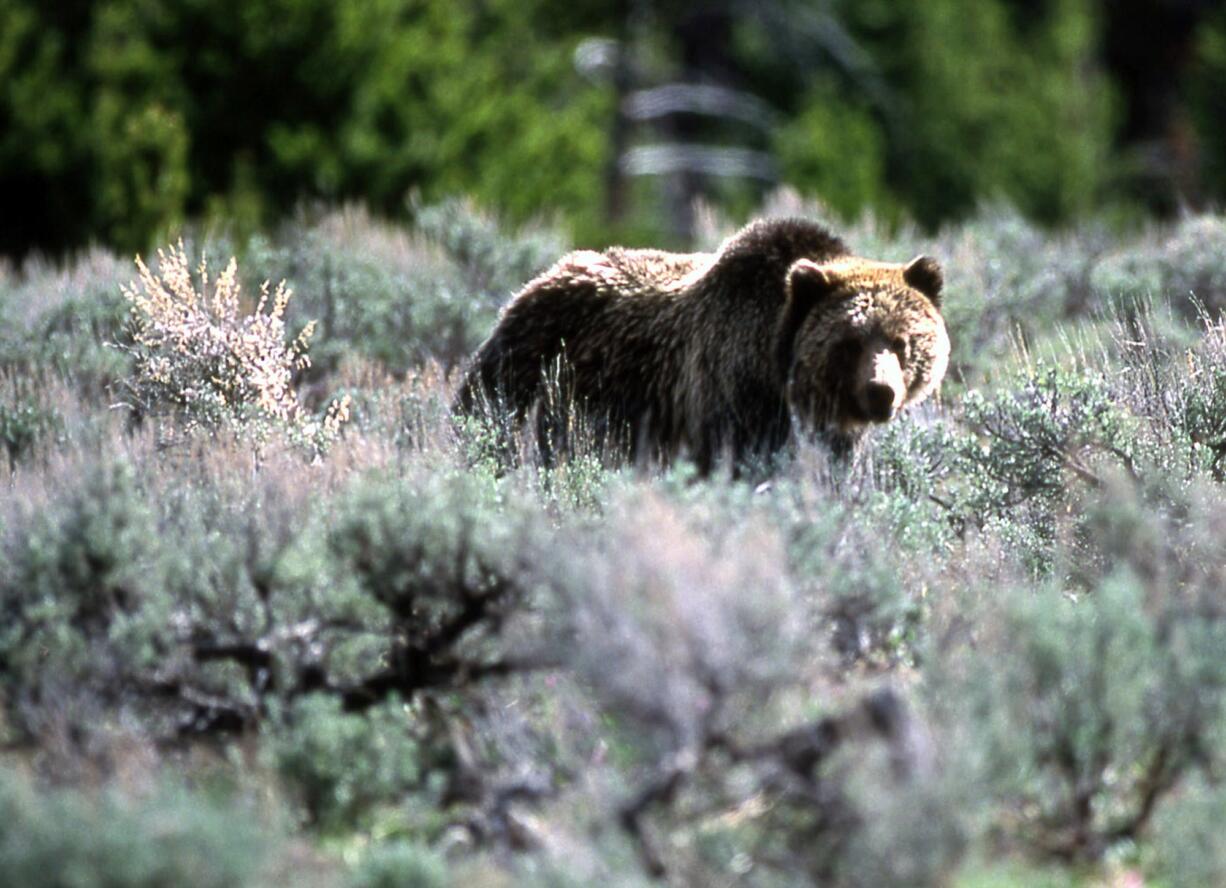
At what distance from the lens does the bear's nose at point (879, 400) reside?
7.12m

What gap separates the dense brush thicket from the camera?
15.3 feet

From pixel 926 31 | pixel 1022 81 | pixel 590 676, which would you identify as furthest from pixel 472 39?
pixel 590 676

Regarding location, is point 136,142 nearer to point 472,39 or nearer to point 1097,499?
point 472,39

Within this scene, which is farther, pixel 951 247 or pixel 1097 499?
pixel 951 247

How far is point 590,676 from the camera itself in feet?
16.9

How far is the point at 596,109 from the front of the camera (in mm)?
22484

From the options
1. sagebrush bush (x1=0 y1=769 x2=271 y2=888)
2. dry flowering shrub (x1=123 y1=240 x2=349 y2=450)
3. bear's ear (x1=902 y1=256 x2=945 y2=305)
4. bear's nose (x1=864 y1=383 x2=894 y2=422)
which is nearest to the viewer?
sagebrush bush (x1=0 y1=769 x2=271 y2=888)

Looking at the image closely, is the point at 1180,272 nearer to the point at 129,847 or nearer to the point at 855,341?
the point at 855,341

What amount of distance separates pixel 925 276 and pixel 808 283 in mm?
630

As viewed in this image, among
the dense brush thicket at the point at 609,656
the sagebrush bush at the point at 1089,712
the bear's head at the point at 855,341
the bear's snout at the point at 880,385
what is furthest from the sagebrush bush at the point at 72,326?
the sagebrush bush at the point at 1089,712

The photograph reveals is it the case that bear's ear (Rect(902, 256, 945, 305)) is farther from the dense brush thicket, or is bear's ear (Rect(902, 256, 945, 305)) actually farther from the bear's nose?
the bear's nose

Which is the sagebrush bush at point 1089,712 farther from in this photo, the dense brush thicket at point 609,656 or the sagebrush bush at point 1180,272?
the sagebrush bush at point 1180,272

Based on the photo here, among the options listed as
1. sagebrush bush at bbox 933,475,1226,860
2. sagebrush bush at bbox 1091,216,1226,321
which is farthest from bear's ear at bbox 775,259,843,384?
sagebrush bush at bbox 1091,216,1226,321

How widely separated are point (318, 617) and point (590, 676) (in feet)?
3.86
